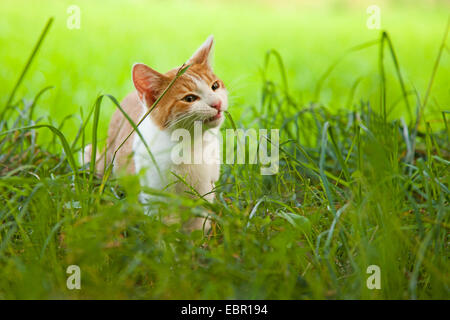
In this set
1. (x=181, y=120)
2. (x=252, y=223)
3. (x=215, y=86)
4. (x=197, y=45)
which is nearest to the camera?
(x=252, y=223)

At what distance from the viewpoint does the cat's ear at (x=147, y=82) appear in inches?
60.2

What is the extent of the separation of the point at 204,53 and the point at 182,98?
0.72ft

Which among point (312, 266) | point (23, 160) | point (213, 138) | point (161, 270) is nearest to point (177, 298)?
point (161, 270)

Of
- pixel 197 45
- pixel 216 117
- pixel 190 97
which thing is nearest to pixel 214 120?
pixel 216 117

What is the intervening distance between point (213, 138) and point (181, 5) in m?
6.15

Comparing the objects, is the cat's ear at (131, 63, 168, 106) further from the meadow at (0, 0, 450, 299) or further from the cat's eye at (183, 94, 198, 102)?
the meadow at (0, 0, 450, 299)

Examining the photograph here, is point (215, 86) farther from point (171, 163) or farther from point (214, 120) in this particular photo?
point (171, 163)

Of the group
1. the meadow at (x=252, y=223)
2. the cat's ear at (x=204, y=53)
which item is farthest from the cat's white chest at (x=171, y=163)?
the cat's ear at (x=204, y=53)

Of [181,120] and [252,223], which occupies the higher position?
[181,120]

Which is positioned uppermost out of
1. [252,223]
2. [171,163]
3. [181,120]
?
[181,120]

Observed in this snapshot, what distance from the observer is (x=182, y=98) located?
5.26 feet

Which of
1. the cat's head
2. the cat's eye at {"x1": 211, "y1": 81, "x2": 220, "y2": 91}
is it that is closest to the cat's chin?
Answer: the cat's head

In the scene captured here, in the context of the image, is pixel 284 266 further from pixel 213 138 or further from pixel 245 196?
pixel 213 138

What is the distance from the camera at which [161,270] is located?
3.08 ft
